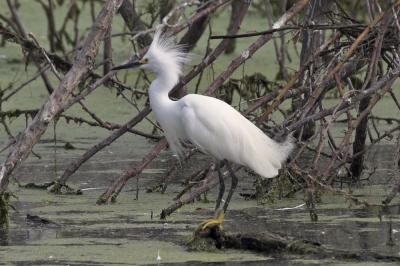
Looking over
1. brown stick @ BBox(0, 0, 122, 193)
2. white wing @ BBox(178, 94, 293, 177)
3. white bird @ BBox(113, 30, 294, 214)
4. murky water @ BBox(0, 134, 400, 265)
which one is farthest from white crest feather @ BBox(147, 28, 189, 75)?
murky water @ BBox(0, 134, 400, 265)

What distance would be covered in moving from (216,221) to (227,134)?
64 centimetres

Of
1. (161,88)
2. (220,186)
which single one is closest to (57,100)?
(161,88)

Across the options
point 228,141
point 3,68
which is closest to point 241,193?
point 228,141

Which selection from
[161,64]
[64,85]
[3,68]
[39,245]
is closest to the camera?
[39,245]

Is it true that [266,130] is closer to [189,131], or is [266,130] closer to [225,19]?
[189,131]

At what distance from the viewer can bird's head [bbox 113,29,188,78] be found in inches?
222

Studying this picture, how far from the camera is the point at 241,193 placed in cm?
637

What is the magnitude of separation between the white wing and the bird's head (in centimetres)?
19

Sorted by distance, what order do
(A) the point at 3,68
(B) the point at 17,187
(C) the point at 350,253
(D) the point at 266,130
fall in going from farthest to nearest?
(A) the point at 3,68 → (B) the point at 17,187 → (D) the point at 266,130 → (C) the point at 350,253

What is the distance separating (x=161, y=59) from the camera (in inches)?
223

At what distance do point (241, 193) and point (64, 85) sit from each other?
1.52 m

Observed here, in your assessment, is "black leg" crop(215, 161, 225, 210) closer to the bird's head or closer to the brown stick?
the bird's head

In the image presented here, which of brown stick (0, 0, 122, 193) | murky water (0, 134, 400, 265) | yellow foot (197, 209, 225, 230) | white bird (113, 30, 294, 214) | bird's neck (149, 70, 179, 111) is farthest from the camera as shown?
bird's neck (149, 70, 179, 111)

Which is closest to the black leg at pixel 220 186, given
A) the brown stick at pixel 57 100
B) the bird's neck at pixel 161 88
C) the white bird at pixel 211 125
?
the white bird at pixel 211 125
